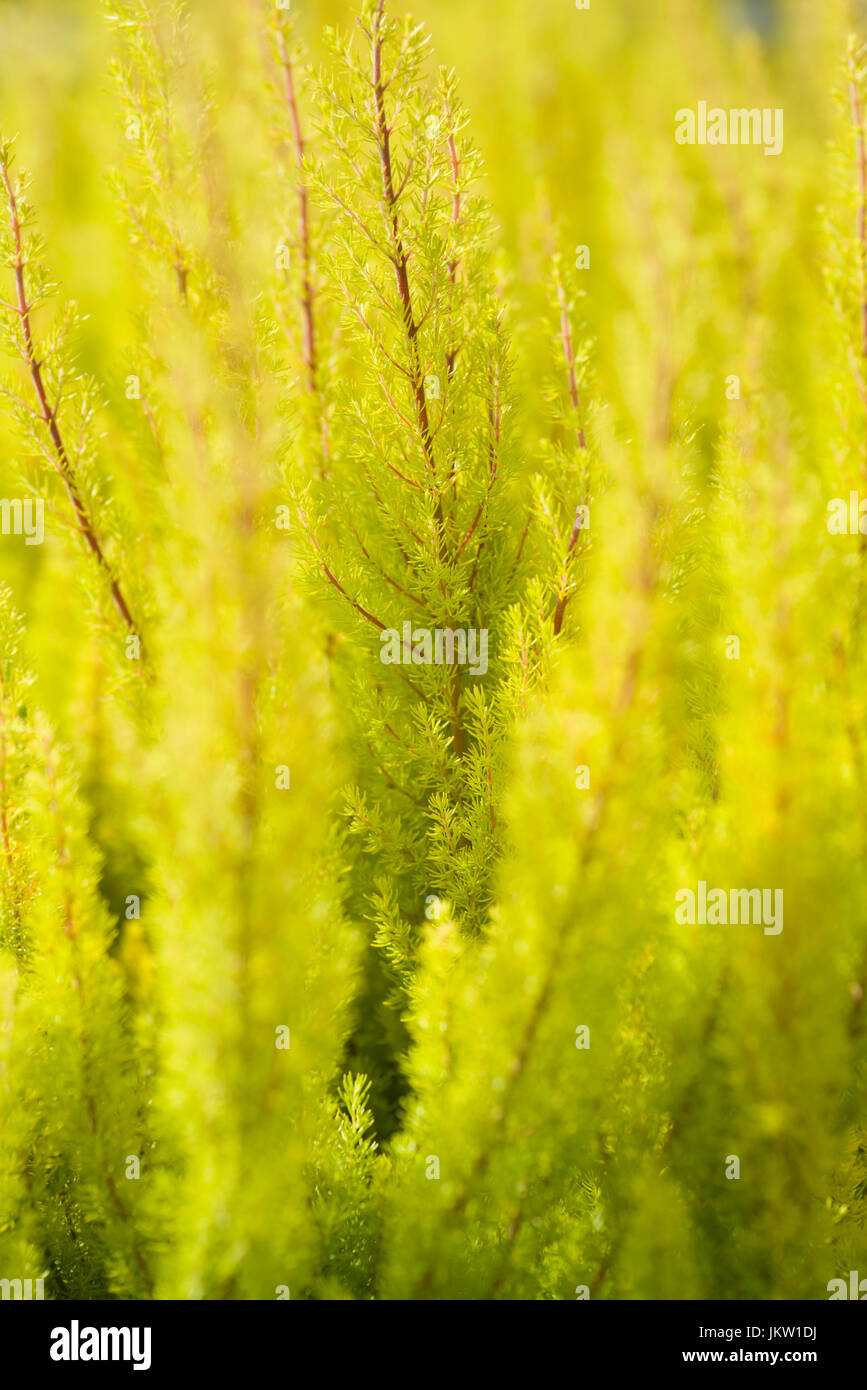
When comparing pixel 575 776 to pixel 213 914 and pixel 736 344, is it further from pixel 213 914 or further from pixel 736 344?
pixel 736 344

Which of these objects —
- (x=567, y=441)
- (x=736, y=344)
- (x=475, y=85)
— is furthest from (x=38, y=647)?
(x=475, y=85)

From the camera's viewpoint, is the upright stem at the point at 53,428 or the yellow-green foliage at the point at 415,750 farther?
the upright stem at the point at 53,428

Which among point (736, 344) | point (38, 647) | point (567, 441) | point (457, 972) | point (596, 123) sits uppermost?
point (596, 123)

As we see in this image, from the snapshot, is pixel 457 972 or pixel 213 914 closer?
pixel 213 914

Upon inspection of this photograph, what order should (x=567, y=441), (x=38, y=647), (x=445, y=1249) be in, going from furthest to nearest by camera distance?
(x=38, y=647)
(x=567, y=441)
(x=445, y=1249)

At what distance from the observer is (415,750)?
69 centimetres

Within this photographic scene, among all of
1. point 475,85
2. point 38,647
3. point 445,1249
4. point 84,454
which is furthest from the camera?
point 475,85

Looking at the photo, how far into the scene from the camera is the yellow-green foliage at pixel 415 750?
0.46 metres

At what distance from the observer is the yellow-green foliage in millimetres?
462

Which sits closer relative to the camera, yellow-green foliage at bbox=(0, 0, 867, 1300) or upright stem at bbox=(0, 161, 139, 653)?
yellow-green foliage at bbox=(0, 0, 867, 1300)

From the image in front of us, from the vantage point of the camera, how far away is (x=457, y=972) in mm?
546

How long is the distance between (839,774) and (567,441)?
0.43m

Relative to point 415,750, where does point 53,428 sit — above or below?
above

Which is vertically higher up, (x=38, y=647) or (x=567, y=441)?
(x=567, y=441)
